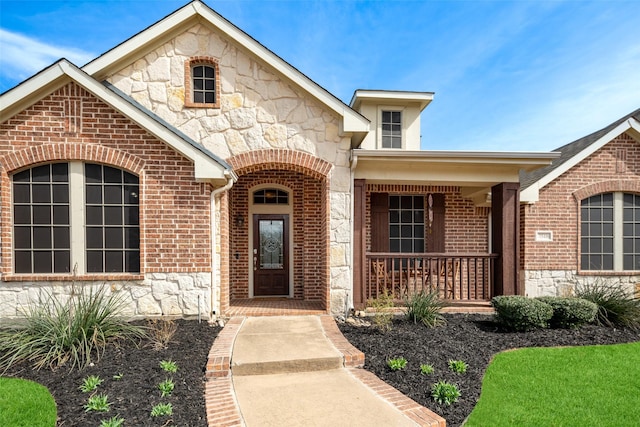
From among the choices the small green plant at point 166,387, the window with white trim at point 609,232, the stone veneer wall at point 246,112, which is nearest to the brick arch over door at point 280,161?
the stone veneer wall at point 246,112

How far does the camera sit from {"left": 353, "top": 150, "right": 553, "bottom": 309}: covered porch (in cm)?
682

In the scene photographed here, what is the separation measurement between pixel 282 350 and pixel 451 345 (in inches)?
96.6

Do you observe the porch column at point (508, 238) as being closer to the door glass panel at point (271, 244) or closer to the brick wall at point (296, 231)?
the brick wall at point (296, 231)

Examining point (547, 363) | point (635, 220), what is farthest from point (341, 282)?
point (635, 220)

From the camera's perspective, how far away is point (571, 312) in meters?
5.87

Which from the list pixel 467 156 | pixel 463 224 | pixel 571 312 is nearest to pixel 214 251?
pixel 467 156

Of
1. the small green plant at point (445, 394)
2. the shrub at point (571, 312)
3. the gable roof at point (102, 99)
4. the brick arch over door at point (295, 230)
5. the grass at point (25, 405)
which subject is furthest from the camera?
the brick arch over door at point (295, 230)

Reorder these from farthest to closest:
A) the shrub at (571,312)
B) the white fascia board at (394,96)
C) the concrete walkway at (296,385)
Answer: the white fascia board at (394,96)
the shrub at (571,312)
the concrete walkway at (296,385)

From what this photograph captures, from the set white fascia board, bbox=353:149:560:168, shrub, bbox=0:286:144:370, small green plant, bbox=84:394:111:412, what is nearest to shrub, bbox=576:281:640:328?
white fascia board, bbox=353:149:560:168

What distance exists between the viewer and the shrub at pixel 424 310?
596cm

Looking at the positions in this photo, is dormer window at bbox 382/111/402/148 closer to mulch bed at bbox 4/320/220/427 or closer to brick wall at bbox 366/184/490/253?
brick wall at bbox 366/184/490/253

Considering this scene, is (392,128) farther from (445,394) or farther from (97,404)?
(97,404)

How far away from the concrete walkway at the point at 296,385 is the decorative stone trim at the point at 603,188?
7133 mm

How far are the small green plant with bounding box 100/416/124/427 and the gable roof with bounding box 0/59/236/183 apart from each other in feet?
11.9
